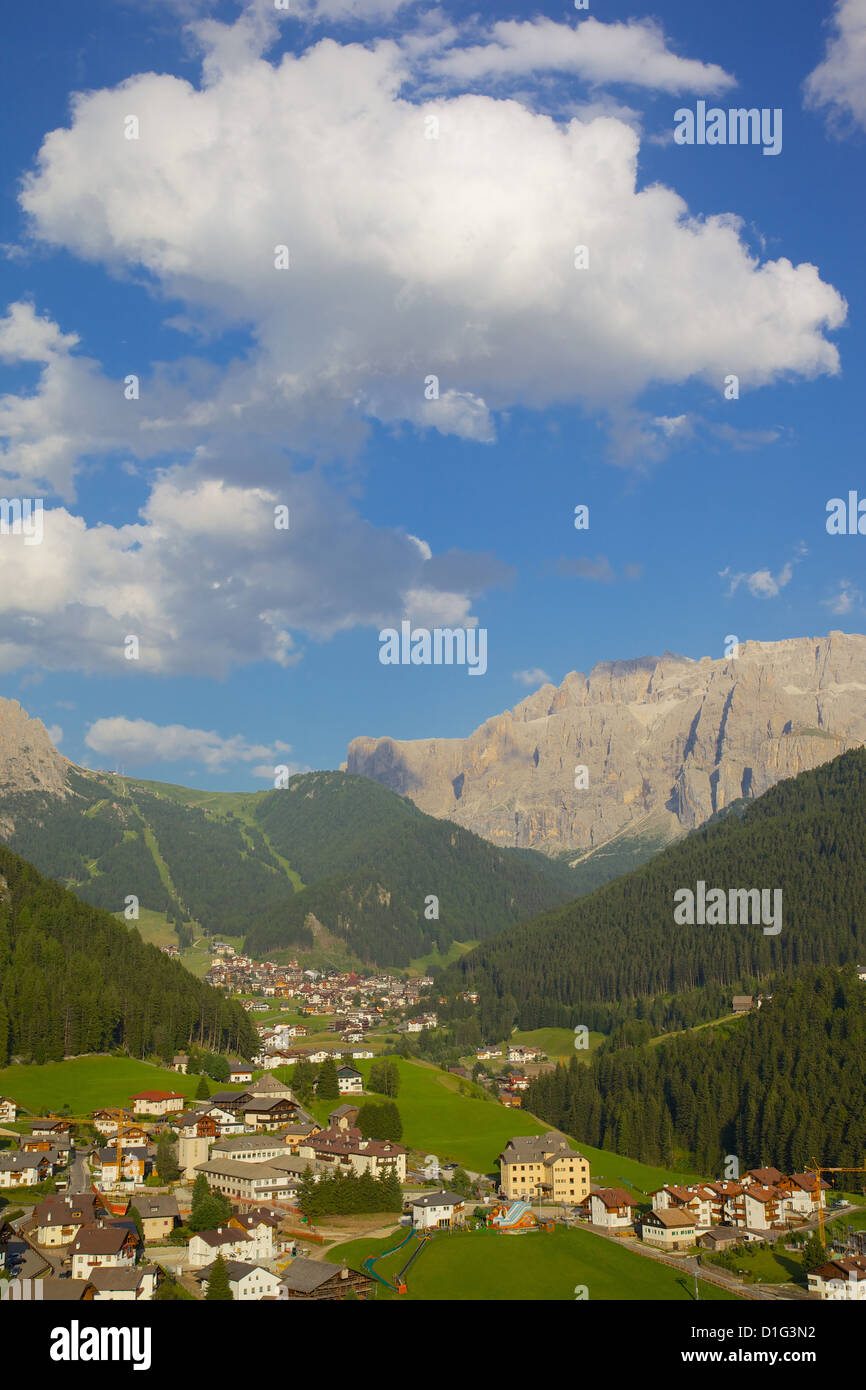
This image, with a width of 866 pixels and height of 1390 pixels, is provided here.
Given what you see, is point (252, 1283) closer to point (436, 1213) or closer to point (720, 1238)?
point (436, 1213)

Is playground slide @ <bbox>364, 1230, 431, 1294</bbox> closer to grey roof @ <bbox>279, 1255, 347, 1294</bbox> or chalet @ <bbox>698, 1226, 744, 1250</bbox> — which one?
grey roof @ <bbox>279, 1255, 347, 1294</bbox>

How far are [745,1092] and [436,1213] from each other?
65.8 metres

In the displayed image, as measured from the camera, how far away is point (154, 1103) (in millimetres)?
110312

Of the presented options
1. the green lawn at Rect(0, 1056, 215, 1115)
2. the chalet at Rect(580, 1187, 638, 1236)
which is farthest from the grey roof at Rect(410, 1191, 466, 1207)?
the green lawn at Rect(0, 1056, 215, 1115)

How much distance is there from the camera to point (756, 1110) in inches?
5197

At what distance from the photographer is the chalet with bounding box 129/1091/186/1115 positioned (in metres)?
110

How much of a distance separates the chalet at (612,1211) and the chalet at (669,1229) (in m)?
1.71

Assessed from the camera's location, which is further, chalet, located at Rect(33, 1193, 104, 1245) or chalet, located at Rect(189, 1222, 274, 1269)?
chalet, located at Rect(33, 1193, 104, 1245)

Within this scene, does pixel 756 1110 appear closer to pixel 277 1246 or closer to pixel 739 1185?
pixel 739 1185

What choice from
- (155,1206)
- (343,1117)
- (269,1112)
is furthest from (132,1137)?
(343,1117)

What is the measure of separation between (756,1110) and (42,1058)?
270ft

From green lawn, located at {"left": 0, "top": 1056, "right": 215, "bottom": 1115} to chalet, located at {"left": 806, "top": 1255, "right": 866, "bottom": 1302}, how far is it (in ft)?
222
